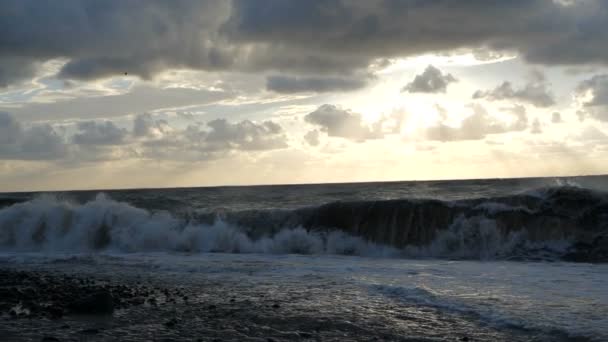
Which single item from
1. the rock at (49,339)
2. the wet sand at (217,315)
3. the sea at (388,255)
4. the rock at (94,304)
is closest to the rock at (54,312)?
the wet sand at (217,315)

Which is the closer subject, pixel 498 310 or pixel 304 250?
pixel 498 310

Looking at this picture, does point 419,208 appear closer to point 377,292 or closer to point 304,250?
point 304,250

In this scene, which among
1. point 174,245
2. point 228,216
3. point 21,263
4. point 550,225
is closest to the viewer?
point 21,263

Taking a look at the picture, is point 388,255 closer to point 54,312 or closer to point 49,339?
point 54,312

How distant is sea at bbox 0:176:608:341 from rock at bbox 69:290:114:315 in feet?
9.15

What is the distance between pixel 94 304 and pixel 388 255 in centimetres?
1304

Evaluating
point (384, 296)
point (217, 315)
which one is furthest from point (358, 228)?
point (217, 315)

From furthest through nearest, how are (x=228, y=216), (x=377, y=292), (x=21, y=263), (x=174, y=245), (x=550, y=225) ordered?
1. (x=228, y=216)
2. (x=174, y=245)
3. (x=550, y=225)
4. (x=21, y=263)
5. (x=377, y=292)

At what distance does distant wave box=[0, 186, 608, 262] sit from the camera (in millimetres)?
20125

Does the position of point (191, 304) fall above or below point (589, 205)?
below

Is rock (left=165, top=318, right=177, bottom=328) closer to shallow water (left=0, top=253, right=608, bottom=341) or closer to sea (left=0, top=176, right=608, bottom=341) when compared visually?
shallow water (left=0, top=253, right=608, bottom=341)

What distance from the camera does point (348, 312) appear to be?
943 centimetres

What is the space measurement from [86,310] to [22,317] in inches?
40.5

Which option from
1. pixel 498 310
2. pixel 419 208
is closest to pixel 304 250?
pixel 419 208
